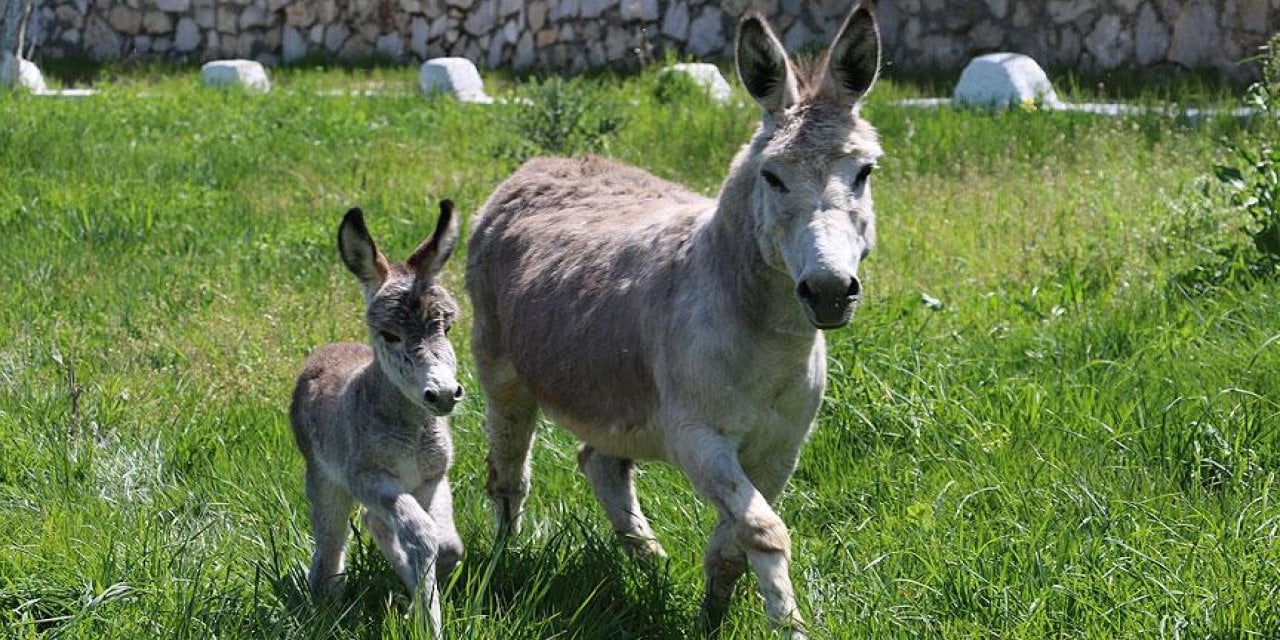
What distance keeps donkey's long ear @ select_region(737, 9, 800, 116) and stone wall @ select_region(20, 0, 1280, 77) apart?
34.5ft

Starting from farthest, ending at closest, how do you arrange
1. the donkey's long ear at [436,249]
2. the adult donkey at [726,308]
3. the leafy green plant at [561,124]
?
the leafy green plant at [561,124] → the donkey's long ear at [436,249] → the adult donkey at [726,308]

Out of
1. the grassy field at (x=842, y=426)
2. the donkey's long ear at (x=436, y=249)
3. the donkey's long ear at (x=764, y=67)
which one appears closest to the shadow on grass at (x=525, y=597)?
the grassy field at (x=842, y=426)

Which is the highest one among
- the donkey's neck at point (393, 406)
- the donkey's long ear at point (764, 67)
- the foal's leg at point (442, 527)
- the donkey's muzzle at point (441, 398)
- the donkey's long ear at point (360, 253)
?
the donkey's long ear at point (764, 67)

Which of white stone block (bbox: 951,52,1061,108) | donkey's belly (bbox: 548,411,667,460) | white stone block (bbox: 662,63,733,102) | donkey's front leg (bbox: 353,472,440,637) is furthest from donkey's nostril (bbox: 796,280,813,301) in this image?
white stone block (bbox: 662,63,733,102)

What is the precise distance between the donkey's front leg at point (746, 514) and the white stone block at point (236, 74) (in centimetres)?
1390

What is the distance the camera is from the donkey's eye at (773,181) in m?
4.07

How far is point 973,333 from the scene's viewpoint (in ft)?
22.5

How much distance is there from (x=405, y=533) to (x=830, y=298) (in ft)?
4.24

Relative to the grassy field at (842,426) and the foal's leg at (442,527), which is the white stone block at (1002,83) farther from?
the foal's leg at (442,527)

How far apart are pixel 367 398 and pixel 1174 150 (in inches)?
260

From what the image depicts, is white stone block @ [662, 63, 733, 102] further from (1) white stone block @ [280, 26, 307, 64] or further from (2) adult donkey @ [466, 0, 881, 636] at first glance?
(1) white stone block @ [280, 26, 307, 64]

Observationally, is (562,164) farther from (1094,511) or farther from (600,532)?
(1094,511)

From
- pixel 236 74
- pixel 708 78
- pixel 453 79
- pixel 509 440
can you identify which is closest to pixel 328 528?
pixel 509 440

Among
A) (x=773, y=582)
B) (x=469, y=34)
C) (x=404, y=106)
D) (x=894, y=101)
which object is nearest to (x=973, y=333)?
(x=773, y=582)
